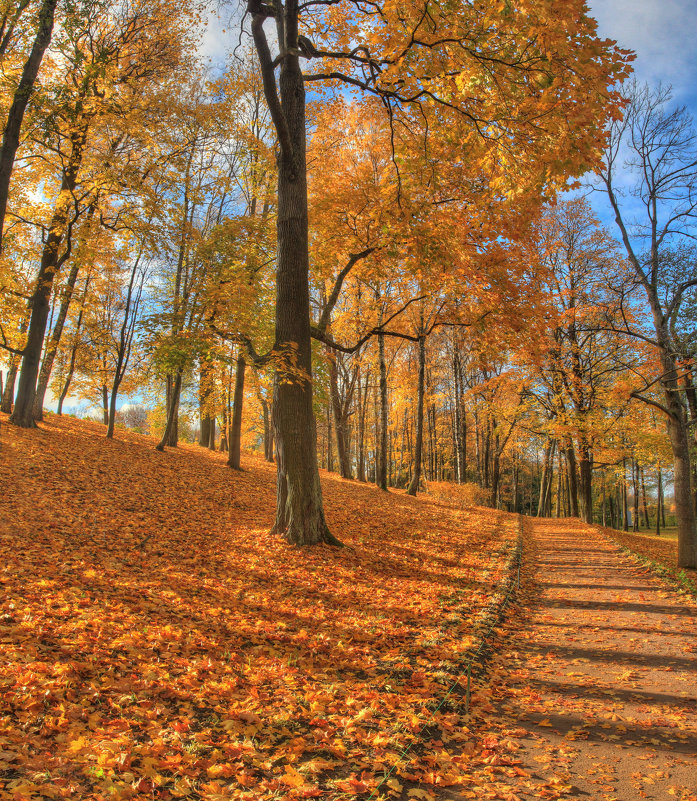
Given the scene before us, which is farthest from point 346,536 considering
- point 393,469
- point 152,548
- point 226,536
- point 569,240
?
point 393,469

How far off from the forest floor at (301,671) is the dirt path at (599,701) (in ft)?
0.06

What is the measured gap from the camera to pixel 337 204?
9.14 metres

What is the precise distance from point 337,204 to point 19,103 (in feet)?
18.1

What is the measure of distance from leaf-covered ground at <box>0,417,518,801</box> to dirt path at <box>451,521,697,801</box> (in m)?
0.42

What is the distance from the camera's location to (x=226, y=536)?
300 inches

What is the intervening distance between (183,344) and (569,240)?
15358 millimetres

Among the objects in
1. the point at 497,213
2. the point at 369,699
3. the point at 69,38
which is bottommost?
the point at 369,699

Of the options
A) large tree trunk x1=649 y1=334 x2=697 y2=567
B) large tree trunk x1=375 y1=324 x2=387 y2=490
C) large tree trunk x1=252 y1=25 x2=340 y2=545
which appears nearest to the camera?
large tree trunk x1=252 y1=25 x2=340 y2=545

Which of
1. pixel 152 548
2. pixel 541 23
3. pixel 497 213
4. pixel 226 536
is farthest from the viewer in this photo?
pixel 497 213

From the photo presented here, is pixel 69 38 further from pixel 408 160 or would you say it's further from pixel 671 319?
pixel 671 319

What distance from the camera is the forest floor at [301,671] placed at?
2.48m

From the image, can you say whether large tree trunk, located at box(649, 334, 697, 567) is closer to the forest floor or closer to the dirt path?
the forest floor

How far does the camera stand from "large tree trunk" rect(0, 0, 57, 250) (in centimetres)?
693

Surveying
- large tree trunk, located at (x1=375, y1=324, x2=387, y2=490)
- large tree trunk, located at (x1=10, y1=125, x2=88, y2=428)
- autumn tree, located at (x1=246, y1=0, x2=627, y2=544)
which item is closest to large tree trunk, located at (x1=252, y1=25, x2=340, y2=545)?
autumn tree, located at (x1=246, y1=0, x2=627, y2=544)
